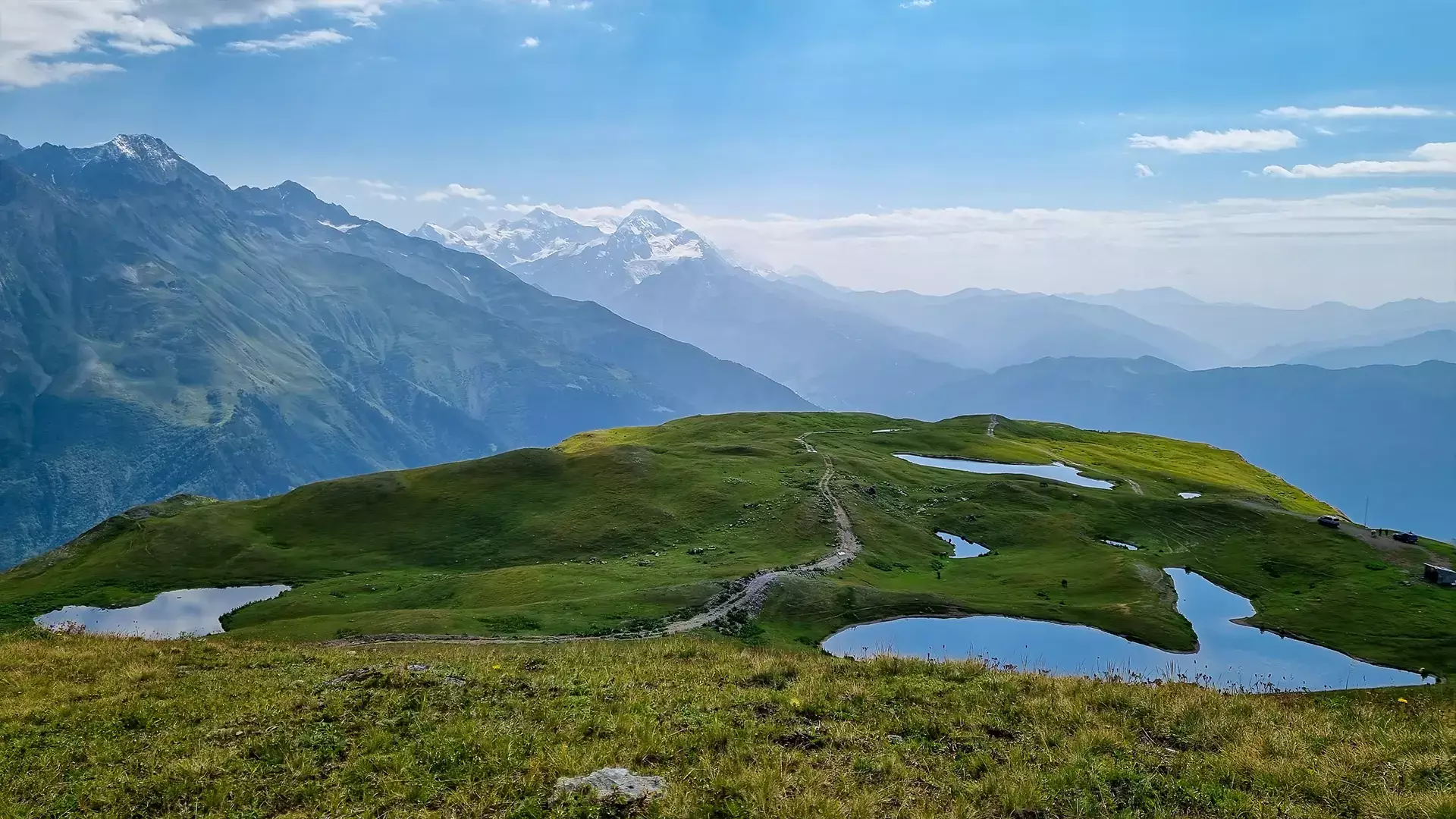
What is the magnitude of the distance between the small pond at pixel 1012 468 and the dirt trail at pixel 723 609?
2073 inches

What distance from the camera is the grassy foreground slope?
1652 cm

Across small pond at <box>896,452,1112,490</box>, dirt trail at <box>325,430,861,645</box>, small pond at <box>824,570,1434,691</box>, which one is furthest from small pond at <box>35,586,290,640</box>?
small pond at <box>896,452,1112,490</box>

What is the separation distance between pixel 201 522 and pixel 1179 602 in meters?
117

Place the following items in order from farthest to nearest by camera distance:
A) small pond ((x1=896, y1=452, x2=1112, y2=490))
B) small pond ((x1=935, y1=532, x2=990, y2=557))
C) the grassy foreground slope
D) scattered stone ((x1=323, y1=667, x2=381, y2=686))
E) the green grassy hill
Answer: small pond ((x1=896, y1=452, x2=1112, y2=490))
small pond ((x1=935, y1=532, x2=990, y2=557))
the green grassy hill
scattered stone ((x1=323, y1=667, x2=381, y2=686))
the grassy foreground slope

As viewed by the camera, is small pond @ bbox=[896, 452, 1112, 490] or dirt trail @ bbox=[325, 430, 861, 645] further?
small pond @ bbox=[896, 452, 1112, 490]

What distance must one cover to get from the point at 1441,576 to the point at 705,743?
294ft

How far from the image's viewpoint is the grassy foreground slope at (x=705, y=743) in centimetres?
1652

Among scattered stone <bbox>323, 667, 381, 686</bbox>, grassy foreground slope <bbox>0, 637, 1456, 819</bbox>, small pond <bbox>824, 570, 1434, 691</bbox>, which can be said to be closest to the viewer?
grassy foreground slope <bbox>0, 637, 1456, 819</bbox>

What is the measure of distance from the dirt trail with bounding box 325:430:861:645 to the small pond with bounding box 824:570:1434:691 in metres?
8.65

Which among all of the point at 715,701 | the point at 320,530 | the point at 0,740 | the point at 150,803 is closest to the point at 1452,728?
the point at 715,701

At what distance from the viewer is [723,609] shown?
2405 inches

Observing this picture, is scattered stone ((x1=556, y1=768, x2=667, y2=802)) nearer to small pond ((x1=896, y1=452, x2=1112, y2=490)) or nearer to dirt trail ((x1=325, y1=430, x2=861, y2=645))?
dirt trail ((x1=325, y1=430, x2=861, y2=645))

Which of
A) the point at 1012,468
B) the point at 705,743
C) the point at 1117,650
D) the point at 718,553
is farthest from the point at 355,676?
the point at 1012,468

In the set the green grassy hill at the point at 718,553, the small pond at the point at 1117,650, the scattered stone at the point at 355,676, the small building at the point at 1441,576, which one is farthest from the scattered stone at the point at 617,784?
the small building at the point at 1441,576
